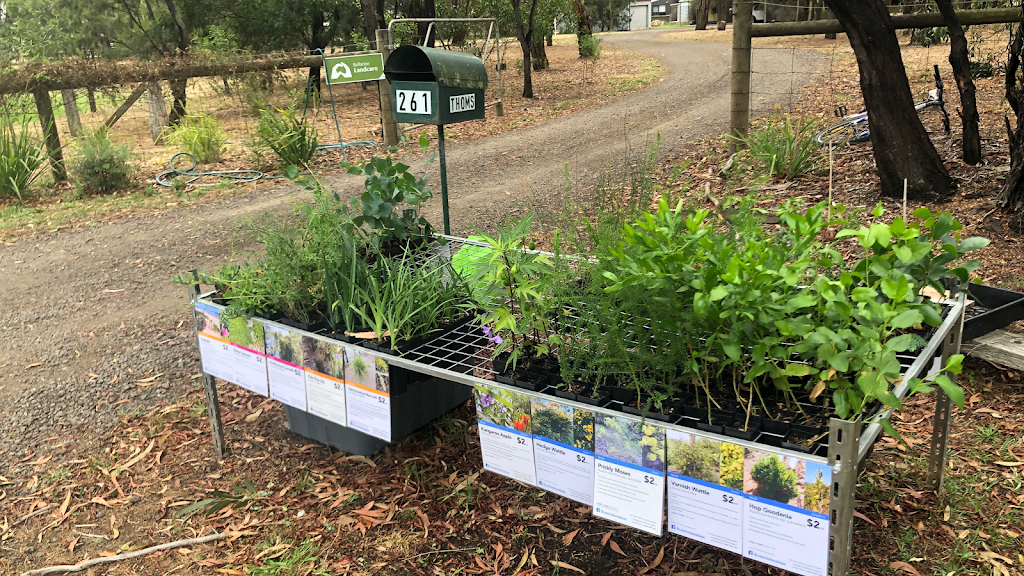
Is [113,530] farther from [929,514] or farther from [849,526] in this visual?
[929,514]

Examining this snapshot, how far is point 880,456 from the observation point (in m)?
2.61

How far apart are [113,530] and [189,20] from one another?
60.2ft

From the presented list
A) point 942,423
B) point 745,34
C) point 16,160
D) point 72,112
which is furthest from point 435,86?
point 72,112

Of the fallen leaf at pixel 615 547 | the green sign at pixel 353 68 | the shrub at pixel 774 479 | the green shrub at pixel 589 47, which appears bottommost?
the fallen leaf at pixel 615 547

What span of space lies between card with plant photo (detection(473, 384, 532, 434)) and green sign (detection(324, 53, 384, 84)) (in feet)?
23.2

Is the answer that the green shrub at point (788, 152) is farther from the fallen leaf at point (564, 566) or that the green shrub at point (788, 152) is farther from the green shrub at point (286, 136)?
the green shrub at point (286, 136)

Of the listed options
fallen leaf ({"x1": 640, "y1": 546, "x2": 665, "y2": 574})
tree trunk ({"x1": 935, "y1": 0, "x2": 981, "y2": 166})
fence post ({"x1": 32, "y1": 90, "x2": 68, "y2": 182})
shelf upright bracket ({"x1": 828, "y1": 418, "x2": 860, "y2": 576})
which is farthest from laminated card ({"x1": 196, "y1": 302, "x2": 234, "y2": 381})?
fence post ({"x1": 32, "y1": 90, "x2": 68, "y2": 182})

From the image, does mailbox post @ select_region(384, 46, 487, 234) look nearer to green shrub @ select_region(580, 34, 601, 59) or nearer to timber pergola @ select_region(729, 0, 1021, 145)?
timber pergola @ select_region(729, 0, 1021, 145)

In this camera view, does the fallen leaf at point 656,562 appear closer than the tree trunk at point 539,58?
Yes

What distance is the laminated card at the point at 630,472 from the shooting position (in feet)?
5.36

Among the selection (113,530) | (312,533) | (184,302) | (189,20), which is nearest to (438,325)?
(312,533)

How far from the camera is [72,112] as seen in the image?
9.62 meters

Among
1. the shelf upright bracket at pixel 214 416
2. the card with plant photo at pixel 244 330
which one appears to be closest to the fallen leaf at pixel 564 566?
the card with plant photo at pixel 244 330

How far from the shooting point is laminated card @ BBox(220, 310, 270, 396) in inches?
98.6
